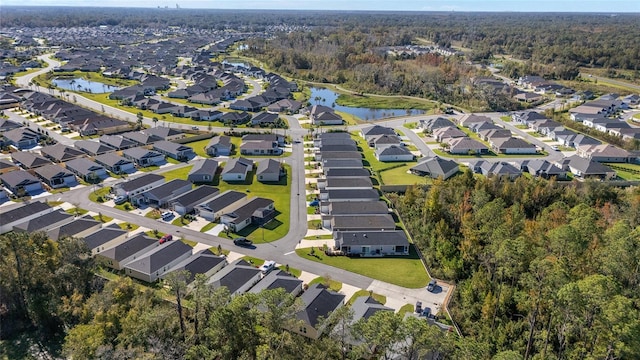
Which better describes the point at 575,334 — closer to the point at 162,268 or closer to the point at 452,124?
the point at 162,268

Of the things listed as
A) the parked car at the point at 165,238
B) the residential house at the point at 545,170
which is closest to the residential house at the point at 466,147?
the residential house at the point at 545,170

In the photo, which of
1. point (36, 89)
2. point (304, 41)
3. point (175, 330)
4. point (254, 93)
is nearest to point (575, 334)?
point (175, 330)

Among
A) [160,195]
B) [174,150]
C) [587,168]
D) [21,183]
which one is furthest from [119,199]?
[587,168]

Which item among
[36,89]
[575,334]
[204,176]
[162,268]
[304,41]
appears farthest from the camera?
[304,41]

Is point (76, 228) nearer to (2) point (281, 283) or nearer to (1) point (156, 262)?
(1) point (156, 262)

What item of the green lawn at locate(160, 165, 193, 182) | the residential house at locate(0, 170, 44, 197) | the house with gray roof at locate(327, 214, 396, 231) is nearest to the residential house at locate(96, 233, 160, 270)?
the house with gray roof at locate(327, 214, 396, 231)

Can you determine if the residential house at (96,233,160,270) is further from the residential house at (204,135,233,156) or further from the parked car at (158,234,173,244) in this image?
the residential house at (204,135,233,156)
